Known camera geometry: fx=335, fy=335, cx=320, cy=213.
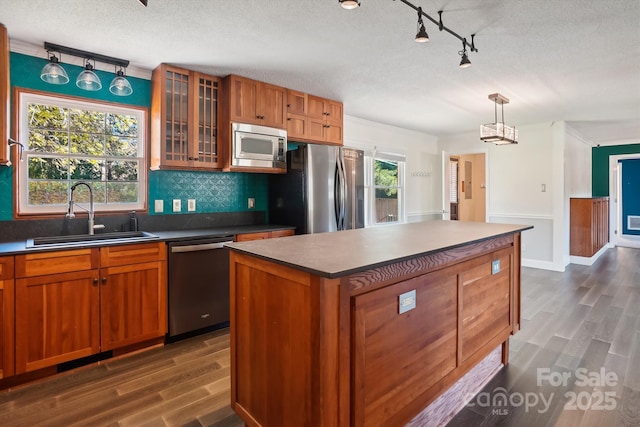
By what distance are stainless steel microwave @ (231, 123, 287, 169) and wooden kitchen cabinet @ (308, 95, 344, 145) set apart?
50 centimetres

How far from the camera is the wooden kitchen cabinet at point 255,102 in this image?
3.21m

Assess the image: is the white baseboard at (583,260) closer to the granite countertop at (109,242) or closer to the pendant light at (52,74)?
the granite countertop at (109,242)

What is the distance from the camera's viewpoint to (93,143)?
295 centimetres

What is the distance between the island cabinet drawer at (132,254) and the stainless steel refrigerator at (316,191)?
4.54 ft

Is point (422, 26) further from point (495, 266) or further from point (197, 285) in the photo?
point (197, 285)

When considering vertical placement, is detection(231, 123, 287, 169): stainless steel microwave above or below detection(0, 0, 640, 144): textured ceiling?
below

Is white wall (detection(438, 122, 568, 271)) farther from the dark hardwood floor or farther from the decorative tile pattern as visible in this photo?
the decorative tile pattern

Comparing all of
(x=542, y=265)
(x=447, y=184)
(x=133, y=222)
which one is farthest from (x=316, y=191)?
(x=542, y=265)

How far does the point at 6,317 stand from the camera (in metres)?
2.07

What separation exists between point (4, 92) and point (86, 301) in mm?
1540

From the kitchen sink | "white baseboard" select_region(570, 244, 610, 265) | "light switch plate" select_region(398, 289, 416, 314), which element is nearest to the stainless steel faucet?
the kitchen sink

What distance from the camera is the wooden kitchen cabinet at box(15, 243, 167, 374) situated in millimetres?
2156

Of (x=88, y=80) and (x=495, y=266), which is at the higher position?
(x=88, y=80)

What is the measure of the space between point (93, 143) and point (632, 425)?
4.23m
